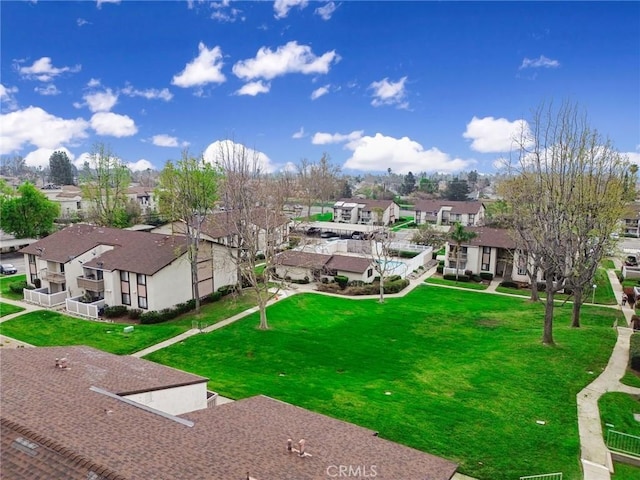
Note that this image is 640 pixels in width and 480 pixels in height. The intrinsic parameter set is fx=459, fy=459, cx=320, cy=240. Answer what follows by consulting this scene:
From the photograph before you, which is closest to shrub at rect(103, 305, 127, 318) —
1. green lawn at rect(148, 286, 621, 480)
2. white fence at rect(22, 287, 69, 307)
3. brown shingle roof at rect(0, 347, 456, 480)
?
white fence at rect(22, 287, 69, 307)

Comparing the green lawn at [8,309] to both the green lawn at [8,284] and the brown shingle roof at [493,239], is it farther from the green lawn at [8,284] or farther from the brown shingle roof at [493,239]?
the brown shingle roof at [493,239]

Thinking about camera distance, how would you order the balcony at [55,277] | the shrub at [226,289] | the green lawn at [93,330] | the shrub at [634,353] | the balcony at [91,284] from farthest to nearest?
the shrub at [226,289]
the balcony at [55,277]
the balcony at [91,284]
the green lawn at [93,330]
the shrub at [634,353]

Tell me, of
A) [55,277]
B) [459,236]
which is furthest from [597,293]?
[55,277]

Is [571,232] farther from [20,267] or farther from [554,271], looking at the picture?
[20,267]

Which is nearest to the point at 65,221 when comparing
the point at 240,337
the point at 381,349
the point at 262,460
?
the point at 240,337

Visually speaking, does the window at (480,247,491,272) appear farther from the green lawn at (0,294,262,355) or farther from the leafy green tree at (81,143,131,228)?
the leafy green tree at (81,143,131,228)

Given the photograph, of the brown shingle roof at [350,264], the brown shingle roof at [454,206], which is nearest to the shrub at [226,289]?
the brown shingle roof at [350,264]

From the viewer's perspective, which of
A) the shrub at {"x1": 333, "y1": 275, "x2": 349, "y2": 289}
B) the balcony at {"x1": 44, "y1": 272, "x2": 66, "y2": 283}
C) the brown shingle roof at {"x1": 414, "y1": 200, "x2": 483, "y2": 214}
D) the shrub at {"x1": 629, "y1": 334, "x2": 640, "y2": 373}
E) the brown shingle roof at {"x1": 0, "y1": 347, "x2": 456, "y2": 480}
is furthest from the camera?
the brown shingle roof at {"x1": 414, "y1": 200, "x2": 483, "y2": 214}
